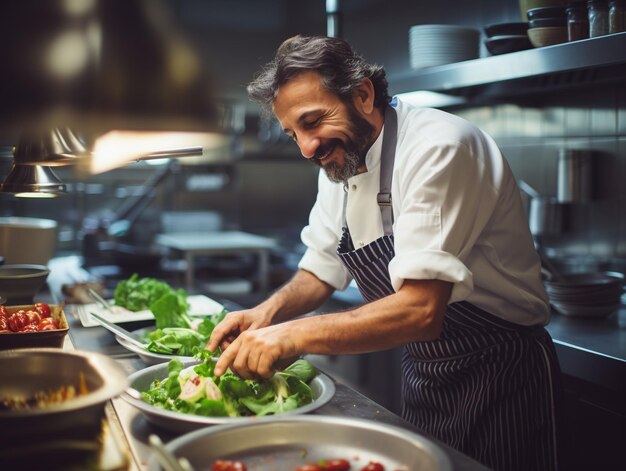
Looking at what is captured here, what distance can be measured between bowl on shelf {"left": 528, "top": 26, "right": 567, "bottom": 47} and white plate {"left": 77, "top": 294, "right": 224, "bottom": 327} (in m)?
1.63

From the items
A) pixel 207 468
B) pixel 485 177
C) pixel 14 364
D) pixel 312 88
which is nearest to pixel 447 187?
pixel 485 177

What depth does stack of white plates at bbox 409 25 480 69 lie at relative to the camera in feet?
10.6

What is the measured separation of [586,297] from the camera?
278cm

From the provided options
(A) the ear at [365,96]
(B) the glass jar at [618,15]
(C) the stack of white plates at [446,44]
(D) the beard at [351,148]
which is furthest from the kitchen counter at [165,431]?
(C) the stack of white plates at [446,44]

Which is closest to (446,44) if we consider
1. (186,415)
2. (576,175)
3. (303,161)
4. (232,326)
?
(576,175)

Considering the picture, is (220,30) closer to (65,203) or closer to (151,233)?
(151,233)

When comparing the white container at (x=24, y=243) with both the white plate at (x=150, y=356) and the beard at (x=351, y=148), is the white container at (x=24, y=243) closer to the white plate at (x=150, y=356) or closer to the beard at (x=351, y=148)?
the white plate at (x=150, y=356)

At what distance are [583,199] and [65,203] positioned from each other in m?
4.58

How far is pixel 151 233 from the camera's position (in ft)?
16.9

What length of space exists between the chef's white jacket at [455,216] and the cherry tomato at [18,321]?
95 centimetres

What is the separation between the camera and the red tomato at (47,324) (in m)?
1.74

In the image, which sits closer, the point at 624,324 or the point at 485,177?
the point at 485,177

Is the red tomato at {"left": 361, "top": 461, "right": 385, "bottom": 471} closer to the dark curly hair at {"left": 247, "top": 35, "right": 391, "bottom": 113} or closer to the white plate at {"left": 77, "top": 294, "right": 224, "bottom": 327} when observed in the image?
the dark curly hair at {"left": 247, "top": 35, "right": 391, "bottom": 113}

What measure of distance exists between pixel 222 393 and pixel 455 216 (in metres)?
0.69
